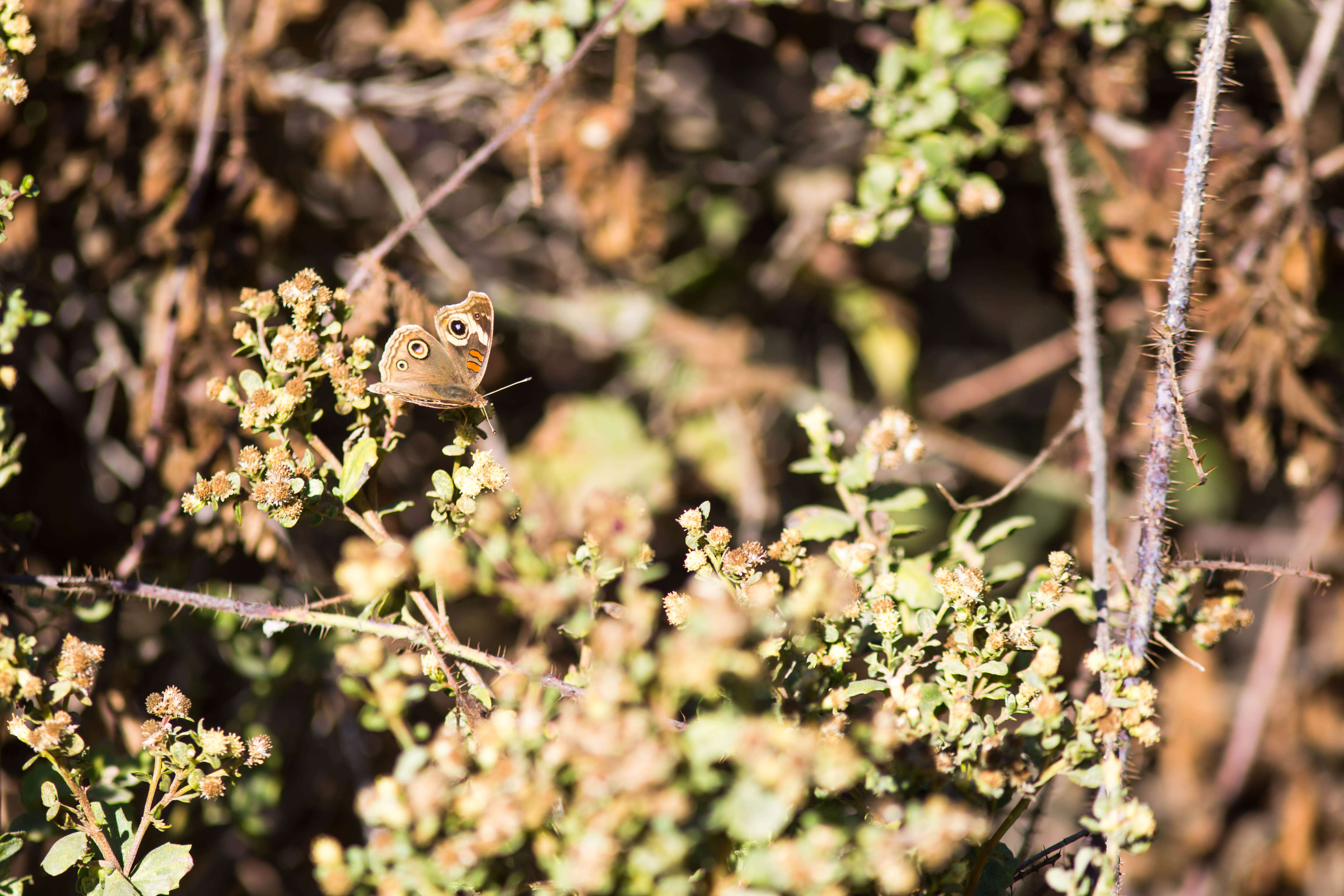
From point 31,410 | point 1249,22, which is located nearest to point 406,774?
point 31,410

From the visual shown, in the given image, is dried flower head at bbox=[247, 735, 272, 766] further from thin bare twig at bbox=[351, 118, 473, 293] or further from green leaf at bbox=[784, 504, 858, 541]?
thin bare twig at bbox=[351, 118, 473, 293]

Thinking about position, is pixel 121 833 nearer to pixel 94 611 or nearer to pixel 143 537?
pixel 94 611

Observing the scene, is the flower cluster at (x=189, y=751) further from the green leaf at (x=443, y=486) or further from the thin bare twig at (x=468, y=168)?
the thin bare twig at (x=468, y=168)

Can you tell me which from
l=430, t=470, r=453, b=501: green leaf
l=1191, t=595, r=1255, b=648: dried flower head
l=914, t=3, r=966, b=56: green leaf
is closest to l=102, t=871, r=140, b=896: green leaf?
l=430, t=470, r=453, b=501: green leaf

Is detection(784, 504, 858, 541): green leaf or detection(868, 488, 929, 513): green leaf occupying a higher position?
detection(868, 488, 929, 513): green leaf

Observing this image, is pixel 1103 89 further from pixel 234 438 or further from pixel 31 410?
pixel 31 410

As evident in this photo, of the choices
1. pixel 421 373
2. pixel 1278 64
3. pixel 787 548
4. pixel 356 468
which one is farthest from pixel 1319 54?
pixel 356 468

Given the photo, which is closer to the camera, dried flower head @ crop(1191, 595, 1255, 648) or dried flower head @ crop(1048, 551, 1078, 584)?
dried flower head @ crop(1048, 551, 1078, 584)
